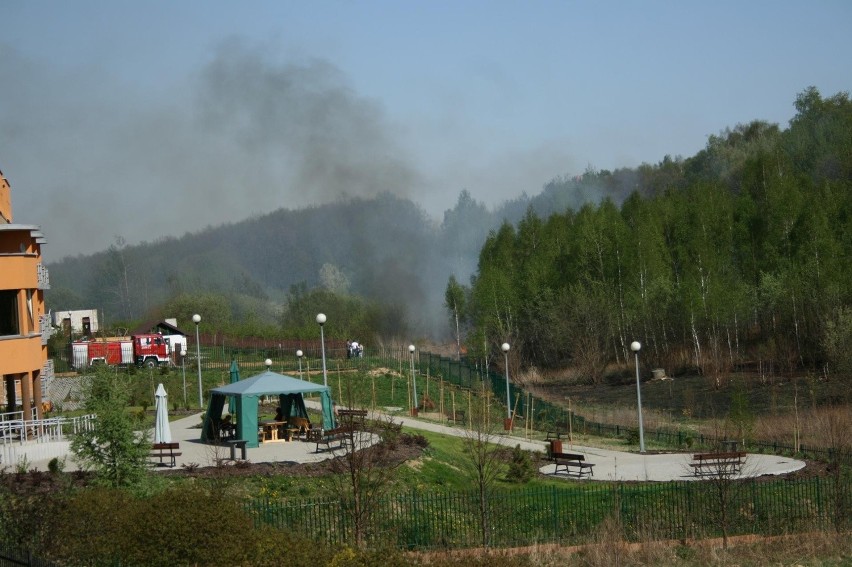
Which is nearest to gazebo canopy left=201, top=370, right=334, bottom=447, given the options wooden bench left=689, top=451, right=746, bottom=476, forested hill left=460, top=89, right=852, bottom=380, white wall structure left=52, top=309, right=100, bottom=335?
wooden bench left=689, top=451, right=746, bottom=476

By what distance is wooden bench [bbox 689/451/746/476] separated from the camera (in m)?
21.1

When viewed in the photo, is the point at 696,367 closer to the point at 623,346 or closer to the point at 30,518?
the point at 623,346

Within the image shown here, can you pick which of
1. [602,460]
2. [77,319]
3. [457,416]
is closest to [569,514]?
[602,460]

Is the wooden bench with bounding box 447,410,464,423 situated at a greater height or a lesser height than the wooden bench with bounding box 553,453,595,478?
greater

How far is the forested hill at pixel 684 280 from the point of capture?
189 ft

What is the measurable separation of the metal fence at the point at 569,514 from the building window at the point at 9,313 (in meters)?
13.4

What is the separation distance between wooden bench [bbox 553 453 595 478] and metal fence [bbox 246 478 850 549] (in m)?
4.35

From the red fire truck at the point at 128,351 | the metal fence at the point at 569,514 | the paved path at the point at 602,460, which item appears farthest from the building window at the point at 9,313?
the red fire truck at the point at 128,351

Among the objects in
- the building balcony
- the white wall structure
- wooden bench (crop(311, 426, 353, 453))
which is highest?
the white wall structure

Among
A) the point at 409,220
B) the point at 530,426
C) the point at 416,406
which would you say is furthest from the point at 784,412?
the point at 409,220

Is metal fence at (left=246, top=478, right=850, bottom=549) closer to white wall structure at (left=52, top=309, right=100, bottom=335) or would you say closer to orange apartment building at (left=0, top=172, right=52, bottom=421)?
orange apartment building at (left=0, top=172, right=52, bottom=421)

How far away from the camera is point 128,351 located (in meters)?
57.7

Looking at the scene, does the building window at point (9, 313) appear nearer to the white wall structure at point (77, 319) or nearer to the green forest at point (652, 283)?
the green forest at point (652, 283)

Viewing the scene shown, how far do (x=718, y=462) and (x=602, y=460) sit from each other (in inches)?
406
